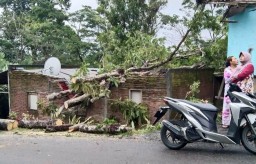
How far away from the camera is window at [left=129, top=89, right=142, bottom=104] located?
44.8 feet

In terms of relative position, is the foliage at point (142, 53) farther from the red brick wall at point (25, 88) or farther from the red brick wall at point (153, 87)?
the red brick wall at point (25, 88)

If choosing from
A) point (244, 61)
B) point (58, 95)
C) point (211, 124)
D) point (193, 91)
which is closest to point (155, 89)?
point (193, 91)

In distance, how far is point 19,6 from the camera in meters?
36.5

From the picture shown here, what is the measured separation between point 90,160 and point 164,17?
2242cm

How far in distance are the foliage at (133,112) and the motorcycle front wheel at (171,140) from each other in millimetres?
5915

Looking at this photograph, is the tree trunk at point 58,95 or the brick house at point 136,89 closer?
the brick house at point 136,89

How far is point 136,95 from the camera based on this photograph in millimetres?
13750

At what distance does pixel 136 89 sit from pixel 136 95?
0.26 meters

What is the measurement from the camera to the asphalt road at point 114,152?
6004 millimetres

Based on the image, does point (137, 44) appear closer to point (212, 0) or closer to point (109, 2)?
point (212, 0)

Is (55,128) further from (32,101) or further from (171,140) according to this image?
(32,101)

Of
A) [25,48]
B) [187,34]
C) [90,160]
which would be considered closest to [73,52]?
[25,48]

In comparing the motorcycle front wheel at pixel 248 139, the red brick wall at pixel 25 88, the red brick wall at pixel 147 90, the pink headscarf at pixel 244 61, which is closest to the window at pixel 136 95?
the red brick wall at pixel 147 90

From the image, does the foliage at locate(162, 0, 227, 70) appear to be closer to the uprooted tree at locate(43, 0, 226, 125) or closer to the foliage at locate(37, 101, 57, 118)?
the uprooted tree at locate(43, 0, 226, 125)
